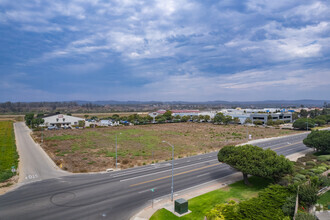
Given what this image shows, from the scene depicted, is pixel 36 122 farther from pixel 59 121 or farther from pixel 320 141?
pixel 320 141

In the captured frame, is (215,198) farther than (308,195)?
Yes

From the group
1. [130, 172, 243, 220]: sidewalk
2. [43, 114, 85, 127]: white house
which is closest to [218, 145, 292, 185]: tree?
[130, 172, 243, 220]: sidewalk

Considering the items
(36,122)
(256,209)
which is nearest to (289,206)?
(256,209)

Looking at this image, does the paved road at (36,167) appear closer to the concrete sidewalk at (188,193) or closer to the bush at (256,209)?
the concrete sidewalk at (188,193)

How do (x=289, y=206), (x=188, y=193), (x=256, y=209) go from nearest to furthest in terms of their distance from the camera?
1. (x=256, y=209)
2. (x=289, y=206)
3. (x=188, y=193)

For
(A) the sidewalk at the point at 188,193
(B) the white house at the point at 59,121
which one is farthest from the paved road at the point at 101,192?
(B) the white house at the point at 59,121

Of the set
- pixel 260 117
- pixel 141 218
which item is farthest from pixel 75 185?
pixel 260 117
